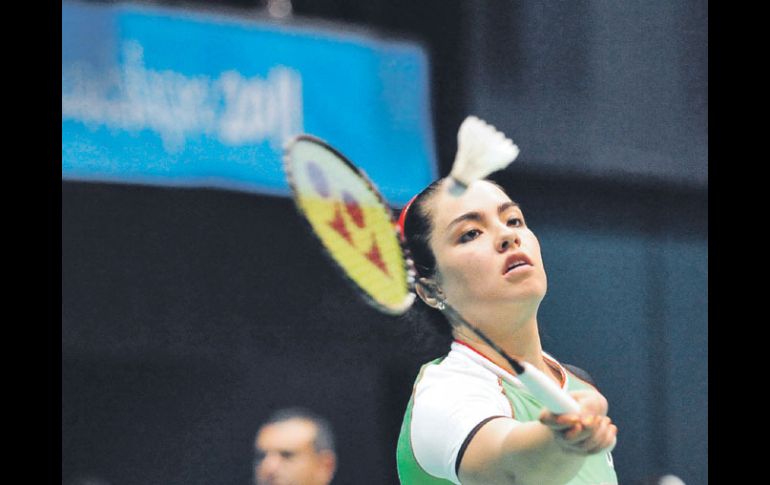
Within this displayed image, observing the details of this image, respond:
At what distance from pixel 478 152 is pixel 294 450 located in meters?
0.90

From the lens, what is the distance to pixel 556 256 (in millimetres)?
3033

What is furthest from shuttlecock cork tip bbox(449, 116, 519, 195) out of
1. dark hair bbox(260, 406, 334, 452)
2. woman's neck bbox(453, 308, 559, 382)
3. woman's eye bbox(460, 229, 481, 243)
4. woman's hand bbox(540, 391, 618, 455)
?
woman's hand bbox(540, 391, 618, 455)

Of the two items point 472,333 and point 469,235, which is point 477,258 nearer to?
point 469,235

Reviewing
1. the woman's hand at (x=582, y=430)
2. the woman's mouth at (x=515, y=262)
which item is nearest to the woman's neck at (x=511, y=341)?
the woman's mouth at (x=515, y=262)

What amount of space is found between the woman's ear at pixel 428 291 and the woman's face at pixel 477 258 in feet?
0.05

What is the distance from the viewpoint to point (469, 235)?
2764 mm

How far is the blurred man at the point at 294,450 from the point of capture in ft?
8.63

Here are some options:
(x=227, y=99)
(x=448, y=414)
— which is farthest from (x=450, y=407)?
(x=227, y=99)

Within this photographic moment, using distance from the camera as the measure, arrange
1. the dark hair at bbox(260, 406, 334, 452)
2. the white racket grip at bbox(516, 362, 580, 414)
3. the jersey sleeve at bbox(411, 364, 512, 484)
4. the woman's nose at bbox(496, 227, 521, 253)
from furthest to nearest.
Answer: the woman's nose at bbox(496, 227, 521, 253), the dark hair at bbox(260, 406, 334, 452), the jersey sleeve at bbox(411, 364, 512, 484), the white racket grip at bbox(516, 362, 580, 414)

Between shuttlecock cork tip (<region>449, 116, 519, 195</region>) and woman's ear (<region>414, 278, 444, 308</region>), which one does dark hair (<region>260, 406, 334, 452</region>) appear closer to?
woman's ear (<region>414, 278, 444, 308</region>)

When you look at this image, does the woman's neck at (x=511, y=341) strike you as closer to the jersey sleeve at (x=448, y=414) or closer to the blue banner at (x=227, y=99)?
the jersey sleeve at (x=448, y=414)

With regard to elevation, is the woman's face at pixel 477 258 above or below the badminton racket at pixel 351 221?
below

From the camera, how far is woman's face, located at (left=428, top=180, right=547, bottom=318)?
275cm
